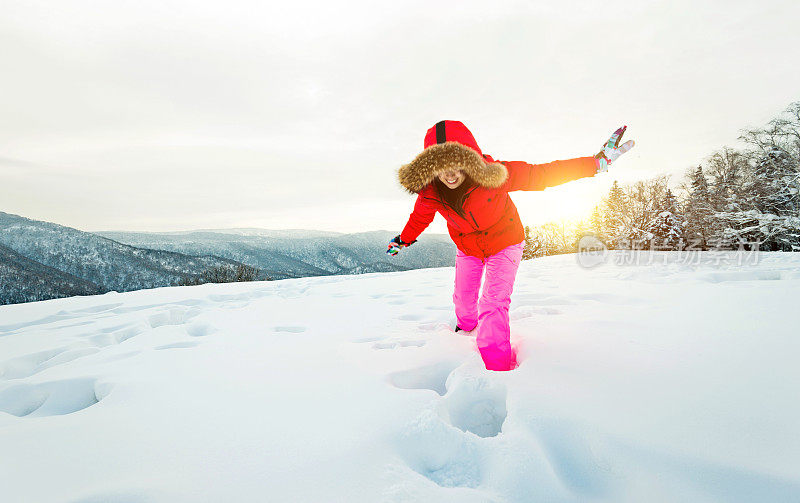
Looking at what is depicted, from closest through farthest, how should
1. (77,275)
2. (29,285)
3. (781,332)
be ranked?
(781,332) < (29,285) < (77,275)

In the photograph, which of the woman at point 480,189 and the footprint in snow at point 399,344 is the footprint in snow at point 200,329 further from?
the woman at point 480,189

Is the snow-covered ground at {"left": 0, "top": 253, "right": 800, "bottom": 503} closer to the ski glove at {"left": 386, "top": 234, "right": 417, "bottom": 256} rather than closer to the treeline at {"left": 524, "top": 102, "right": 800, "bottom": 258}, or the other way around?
the ski glove at {"left": 386, "top": 234, "right": 417, "bottom": 256}

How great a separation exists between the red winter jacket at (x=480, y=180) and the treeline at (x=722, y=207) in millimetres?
10443

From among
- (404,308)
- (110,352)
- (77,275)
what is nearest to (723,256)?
(404,308)

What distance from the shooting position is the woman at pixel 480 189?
8.18ft

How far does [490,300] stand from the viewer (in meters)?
2.39

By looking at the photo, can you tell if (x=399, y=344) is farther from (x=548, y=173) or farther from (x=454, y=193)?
(x=548, y=173)

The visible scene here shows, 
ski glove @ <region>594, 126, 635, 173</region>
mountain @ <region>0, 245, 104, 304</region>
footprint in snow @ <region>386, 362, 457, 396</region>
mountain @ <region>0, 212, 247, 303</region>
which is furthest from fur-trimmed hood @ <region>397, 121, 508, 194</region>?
mountain @ <region>0, 212, 247, 303</region>

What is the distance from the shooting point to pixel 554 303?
359 cm

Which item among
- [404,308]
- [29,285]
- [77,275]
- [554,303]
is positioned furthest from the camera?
[77,275]

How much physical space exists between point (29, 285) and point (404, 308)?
108m

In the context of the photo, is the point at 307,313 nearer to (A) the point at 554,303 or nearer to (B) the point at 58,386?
(B) the point at 58,386

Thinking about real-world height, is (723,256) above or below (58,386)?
above

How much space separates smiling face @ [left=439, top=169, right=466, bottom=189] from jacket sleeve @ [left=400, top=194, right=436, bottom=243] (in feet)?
1.19
